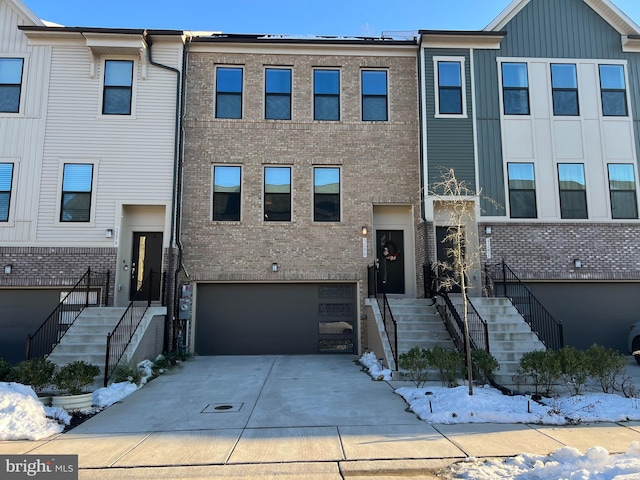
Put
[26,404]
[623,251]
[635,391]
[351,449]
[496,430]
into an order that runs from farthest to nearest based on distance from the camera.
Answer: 1. [623,251]
2. [635,391]
3. [26,404]
4. [496,430]
5. [351,449]

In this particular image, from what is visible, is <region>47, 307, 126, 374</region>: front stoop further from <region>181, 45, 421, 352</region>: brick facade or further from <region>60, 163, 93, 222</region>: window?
<region>60, 163, 93, 222</region>: window

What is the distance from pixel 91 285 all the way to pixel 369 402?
805 cm

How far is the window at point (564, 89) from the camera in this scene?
12.8 metres

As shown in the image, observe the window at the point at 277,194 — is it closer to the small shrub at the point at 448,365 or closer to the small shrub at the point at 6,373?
the small shrub at the point at 448,365

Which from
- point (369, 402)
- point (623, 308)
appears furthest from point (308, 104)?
point (623, 308)

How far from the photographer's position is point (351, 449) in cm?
511

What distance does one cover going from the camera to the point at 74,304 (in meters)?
11.5

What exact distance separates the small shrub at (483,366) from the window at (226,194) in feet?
23.8

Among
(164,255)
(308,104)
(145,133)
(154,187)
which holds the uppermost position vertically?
(308,104)

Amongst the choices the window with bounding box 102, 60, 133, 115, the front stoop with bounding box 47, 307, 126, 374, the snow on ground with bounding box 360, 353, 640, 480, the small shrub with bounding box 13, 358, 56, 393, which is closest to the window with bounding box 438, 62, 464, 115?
the snow on ground with bounding box 360, 353, 640, 480

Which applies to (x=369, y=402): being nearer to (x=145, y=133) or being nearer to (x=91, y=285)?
(x=91, y=285)

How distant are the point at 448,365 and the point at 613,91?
10361mm

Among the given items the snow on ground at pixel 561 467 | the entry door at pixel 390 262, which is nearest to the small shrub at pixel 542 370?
the snow on ground at pixel 561 467

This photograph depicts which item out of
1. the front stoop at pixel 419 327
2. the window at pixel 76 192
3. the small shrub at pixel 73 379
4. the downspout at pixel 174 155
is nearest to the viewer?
the small shrub at pixel 73 379
